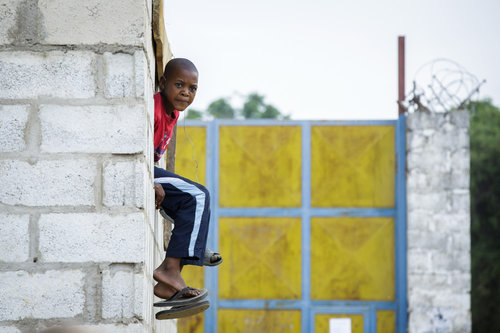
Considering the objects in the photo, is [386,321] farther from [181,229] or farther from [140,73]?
[140,73]

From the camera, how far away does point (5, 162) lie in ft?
12.4

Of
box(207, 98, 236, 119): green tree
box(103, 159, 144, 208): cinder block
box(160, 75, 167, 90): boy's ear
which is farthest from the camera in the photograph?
box(207, 98, 236, 119): green tree

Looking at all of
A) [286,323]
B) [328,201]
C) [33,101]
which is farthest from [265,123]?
[33,101]

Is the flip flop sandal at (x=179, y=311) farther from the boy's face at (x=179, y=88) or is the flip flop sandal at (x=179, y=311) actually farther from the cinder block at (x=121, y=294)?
→ the boy's face at (x=179, y=88)

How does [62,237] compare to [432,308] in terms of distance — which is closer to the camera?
[62,237]

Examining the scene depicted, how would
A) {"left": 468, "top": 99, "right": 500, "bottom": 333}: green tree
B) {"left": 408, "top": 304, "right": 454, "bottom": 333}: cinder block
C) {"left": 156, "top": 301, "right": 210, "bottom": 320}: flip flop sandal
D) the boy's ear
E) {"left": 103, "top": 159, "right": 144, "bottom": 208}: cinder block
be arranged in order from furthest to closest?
1. {"left": 468, "top": 99, "right": 500, "bottom": 333}: green tree
2. {"left": 408, "top": 304, "right": 454, "bottom": 333}: cinder block
3. the boy's ear
4. {"left": 156, "top": 301, "right": 210, "bottom": 320}: flip flop sandal
5. {"left": 103, "top": 159, "right": 144, "bottom": 208}: cinder block

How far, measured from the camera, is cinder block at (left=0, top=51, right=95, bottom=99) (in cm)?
383

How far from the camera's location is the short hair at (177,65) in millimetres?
4562

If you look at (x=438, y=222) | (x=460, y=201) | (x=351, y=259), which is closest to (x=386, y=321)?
(x=351, y=259)

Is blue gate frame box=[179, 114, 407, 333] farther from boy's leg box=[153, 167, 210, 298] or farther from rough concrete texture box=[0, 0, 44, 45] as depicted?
rough concrete texture box=[0, 0, 44, 45]

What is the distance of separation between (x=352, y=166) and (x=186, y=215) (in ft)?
26.2

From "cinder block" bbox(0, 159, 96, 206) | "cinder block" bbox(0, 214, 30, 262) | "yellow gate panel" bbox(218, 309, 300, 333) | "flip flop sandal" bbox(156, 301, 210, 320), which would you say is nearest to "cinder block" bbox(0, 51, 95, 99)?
"cinder block" bbox(0, 159, 96, 206)

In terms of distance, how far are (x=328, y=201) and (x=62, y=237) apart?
852 cm

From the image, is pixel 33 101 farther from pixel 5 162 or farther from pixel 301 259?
pixel 301 259
